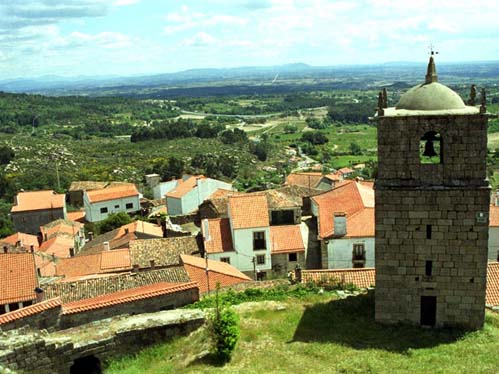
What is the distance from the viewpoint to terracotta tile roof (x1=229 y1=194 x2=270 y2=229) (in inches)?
1232

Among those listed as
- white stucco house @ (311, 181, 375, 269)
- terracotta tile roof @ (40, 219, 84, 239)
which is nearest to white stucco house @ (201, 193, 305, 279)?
white stucco house @ (311, 181, 375, 269)

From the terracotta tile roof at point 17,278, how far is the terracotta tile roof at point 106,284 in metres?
2.26

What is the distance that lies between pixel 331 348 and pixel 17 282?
663 inches

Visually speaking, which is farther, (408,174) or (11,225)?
(11,225)

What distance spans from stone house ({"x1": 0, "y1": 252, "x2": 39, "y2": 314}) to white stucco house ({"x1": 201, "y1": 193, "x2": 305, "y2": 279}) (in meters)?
9.96

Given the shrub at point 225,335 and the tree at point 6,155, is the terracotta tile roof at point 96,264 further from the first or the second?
the tree at point 6,155

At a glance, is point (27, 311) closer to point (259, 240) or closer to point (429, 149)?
point (429, 149)

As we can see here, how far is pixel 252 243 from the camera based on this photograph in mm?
31156

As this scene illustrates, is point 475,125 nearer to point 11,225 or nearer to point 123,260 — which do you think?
point 123,260

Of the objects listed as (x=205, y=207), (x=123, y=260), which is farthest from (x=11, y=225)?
(x=123, y=260)

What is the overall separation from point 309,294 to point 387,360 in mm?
5445

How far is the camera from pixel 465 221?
47.9 ft

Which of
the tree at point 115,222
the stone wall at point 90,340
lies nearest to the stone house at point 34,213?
the tree at point 115,222

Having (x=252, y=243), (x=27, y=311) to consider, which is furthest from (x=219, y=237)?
(x=27, y=311)
